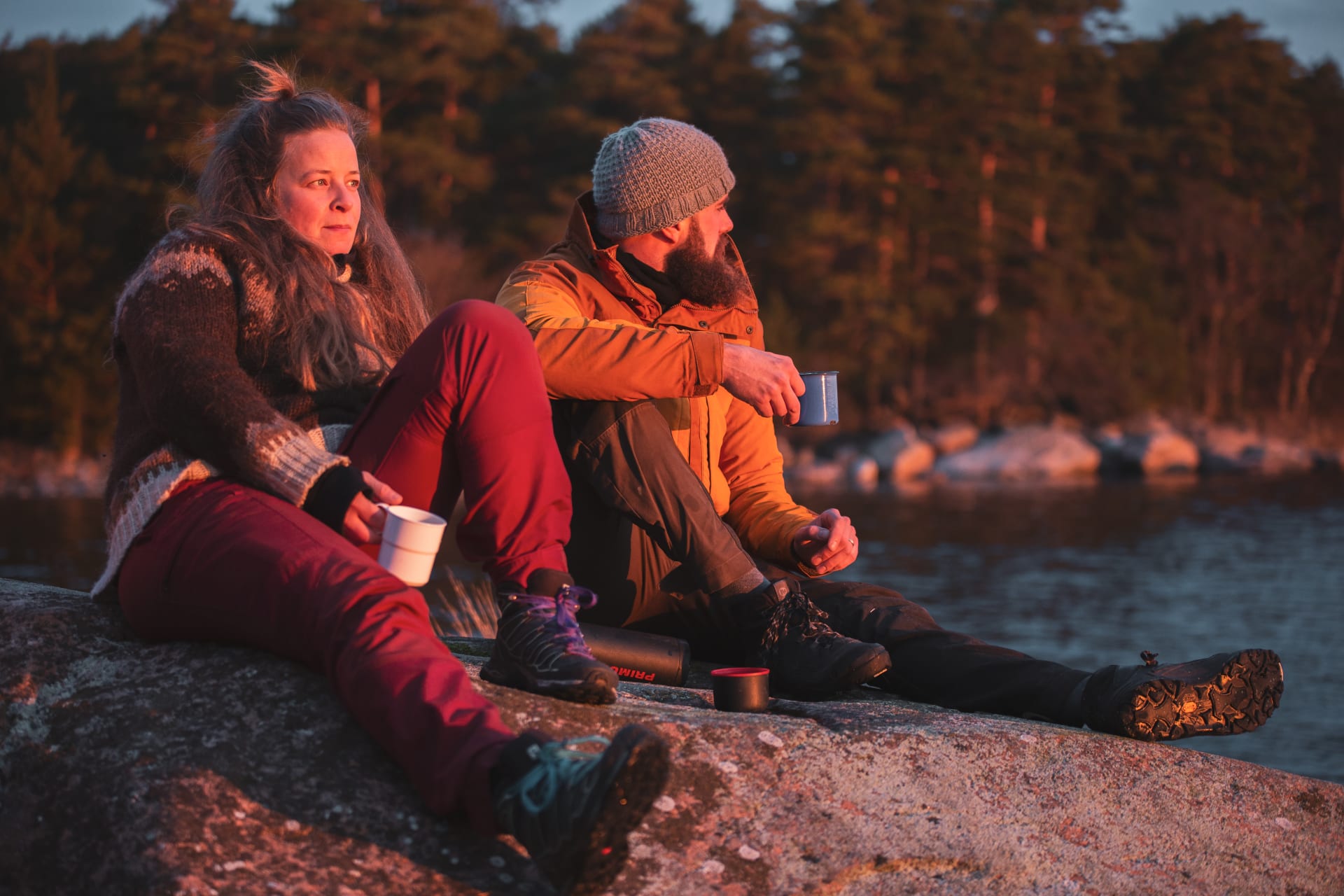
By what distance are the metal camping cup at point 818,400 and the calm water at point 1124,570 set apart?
4758mm

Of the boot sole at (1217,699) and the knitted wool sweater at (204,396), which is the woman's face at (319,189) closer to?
the knitted wool sweater at (204,396)

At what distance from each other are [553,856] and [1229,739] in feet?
28.5

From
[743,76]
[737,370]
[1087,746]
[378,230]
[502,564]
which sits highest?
[743,76]

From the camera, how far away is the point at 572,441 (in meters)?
2.98

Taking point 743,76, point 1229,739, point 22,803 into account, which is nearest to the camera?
point 22,803

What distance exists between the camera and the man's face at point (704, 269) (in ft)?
11.1

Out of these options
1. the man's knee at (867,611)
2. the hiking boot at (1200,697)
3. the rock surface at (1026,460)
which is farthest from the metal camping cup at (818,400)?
the rock surface at (1026,460)

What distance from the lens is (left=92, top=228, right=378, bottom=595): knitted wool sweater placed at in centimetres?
225

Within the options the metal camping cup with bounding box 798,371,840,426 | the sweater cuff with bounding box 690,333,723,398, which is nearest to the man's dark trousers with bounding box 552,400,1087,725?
the sweater cuff with bounding box 690,333,723,398

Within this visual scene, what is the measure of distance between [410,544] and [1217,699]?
1678 mm

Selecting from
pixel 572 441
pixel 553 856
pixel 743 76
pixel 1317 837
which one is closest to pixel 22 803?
pixel 553 856

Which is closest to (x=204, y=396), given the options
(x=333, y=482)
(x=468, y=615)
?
(x=333, y=482)

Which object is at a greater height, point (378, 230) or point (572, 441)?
point (378, 230)

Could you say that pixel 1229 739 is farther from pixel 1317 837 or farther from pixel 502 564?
pixel 502 564
